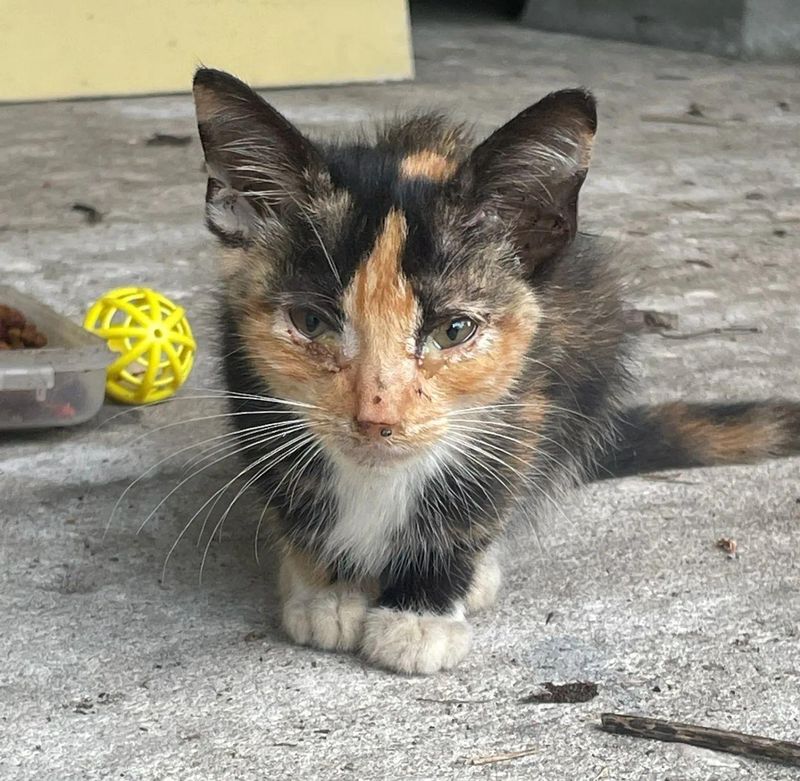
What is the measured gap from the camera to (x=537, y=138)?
6.33 feet

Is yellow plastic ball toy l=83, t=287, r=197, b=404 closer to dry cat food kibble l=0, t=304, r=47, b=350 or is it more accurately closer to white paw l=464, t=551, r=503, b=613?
dry cat food kibble l=0, t=304, r=47, b=350

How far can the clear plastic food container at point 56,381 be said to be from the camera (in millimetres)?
2783

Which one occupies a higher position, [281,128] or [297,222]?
[281,128]

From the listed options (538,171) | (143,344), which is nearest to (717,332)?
(143,344)

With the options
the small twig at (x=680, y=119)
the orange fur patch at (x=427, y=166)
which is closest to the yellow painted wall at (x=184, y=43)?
the small twig at (x=680, y=119)

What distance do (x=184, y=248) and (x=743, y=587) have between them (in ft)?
8.29

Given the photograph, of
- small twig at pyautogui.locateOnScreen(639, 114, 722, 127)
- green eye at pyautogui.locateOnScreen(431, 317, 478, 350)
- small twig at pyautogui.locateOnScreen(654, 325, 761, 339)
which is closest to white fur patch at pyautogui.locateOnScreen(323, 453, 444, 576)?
green eye at pyautogui.locateOnScreen(431, 317, 478, 350)

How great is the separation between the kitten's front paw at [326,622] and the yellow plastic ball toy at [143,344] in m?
0.99

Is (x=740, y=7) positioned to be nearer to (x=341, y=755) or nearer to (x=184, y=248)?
(x=184, y=248)

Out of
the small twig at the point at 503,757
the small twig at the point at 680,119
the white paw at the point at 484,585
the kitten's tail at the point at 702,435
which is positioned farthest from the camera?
the small twig at the point at 680,119

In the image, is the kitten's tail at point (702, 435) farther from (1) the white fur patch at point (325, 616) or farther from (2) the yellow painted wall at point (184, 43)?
(2) the yellow painted wall at point (184, 43)

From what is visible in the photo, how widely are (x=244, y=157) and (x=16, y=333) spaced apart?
115 cm

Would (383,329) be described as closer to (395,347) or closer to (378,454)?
(395,347)

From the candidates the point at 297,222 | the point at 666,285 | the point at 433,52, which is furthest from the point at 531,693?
the point at 433,52
